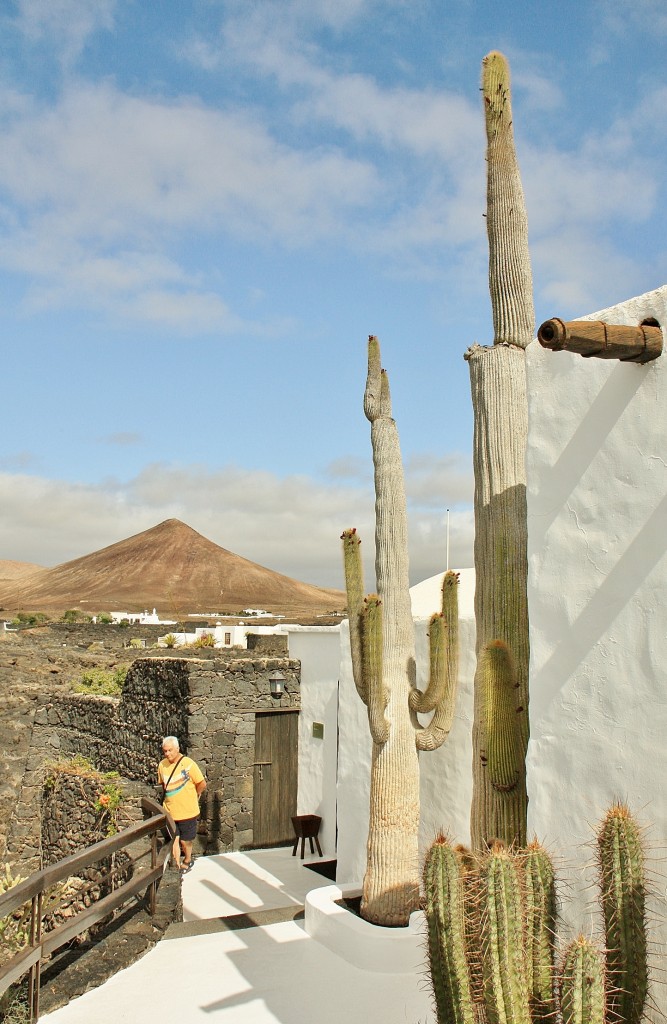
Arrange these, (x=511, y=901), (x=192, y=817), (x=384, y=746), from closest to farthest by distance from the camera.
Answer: (x=511, y=901)
(x=384, y=746)
(x=192, y=817)

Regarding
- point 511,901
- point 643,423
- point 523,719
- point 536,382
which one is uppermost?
point 536,382

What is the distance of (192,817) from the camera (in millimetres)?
8742

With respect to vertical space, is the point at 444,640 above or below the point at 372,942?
above

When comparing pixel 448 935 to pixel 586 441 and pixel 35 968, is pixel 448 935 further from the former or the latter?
Result: pixel 35 968

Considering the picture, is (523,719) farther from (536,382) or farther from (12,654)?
(12,654)

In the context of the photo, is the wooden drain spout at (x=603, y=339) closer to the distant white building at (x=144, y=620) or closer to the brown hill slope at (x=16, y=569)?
the distant white building at (x=144, y=620)

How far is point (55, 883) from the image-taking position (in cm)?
635

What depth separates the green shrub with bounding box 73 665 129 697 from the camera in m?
16.3

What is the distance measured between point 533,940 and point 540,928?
0.24ft

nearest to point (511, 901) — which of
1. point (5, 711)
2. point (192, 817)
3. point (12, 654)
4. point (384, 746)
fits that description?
point (384, 746)

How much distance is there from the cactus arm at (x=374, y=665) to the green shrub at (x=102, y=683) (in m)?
10.3

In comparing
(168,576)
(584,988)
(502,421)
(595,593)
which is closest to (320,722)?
(502,421)

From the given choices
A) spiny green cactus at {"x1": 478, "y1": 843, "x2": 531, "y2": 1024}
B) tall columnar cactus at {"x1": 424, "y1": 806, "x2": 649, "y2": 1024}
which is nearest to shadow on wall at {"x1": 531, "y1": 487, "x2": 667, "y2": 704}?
tall columnar cactus at {"x1": 424, "y1": 806, "x2": 649, "y2": 1024}

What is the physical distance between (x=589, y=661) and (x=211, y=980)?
4.18 meters
